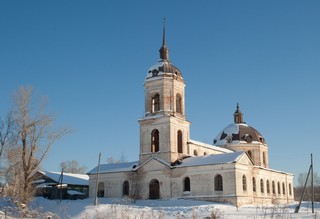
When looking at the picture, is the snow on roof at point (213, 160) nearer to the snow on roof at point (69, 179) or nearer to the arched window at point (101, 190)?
the arched window at point (101, 190)

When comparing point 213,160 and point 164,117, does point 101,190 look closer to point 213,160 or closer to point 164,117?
point 164,117

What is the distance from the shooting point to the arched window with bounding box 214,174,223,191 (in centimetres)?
3745

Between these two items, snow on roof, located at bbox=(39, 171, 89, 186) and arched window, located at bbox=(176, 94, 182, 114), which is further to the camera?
snow on roof, located at bbox=(39, 171, 89, 186)

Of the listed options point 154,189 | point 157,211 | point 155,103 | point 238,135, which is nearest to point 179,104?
point 155,103

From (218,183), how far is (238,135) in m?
18.9

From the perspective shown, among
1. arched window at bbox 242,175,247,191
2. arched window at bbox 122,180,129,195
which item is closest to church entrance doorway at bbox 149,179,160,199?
arched window at bbox 122,180,129,195

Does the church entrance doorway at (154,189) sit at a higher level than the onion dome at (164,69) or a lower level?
lower

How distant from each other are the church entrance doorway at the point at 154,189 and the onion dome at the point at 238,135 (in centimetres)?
1733

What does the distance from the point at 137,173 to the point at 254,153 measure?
785 inches

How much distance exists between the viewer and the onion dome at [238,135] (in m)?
55.4

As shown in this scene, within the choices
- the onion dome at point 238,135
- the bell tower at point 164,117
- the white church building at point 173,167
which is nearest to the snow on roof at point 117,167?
the white church building at point 173,167

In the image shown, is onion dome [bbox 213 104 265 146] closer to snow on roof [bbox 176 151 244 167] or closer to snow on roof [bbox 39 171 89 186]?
snow on roof [bbox 176 151 244 167]

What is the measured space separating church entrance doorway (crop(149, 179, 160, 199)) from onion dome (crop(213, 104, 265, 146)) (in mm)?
17326

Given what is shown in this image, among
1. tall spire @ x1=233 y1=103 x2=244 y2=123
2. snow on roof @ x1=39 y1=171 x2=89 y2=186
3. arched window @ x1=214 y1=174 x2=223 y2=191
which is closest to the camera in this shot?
arched window @ x1=214 y1=174 x2=223 y2=191
